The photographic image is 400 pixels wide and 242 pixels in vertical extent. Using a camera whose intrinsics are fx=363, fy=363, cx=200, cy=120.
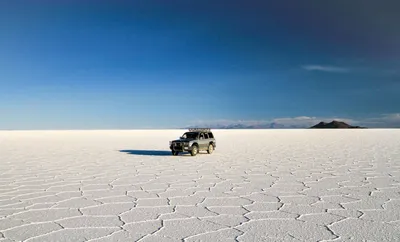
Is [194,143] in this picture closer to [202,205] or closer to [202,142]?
[202,142]

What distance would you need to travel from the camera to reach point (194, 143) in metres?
16.9

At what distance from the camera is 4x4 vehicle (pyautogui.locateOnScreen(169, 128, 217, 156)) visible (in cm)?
1669

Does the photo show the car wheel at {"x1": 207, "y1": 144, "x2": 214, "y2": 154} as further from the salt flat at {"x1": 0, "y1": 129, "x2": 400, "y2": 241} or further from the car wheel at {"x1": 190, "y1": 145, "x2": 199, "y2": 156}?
the salt flat at {"x1": 0, "y1": 129, "x2": 400, "y2": 241}

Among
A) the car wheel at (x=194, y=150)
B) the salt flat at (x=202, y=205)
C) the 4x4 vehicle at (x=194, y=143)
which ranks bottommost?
the salt flat at (x=202, y=205)

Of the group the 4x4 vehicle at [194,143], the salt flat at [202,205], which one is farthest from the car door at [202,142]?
the salt flat at [202,205]

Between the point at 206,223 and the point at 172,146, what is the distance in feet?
38.2

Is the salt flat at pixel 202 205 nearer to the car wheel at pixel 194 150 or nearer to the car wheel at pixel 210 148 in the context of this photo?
the car wheel at pixel 194 150

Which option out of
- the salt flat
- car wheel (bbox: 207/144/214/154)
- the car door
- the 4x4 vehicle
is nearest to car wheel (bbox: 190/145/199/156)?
the 4x4 vehicle

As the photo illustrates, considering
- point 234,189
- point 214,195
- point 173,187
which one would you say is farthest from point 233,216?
point 173,187

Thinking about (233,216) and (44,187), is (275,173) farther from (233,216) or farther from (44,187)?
(44,187)

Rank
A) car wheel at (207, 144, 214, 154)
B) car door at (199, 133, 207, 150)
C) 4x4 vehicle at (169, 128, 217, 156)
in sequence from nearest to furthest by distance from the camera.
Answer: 1. 4x4 vehicle at (169, 128, 217, 156)
2. car door at (199, 133, 207, 150)
3. car wheel at (207, 144, 214, 154)

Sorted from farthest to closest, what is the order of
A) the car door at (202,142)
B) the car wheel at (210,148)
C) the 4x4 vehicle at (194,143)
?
the car wheel at (210,148)
the car door at (202,142)
the 4x4 vehicle at (194,143)

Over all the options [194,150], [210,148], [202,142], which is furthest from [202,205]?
[210,148]

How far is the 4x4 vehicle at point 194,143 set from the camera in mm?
16688
